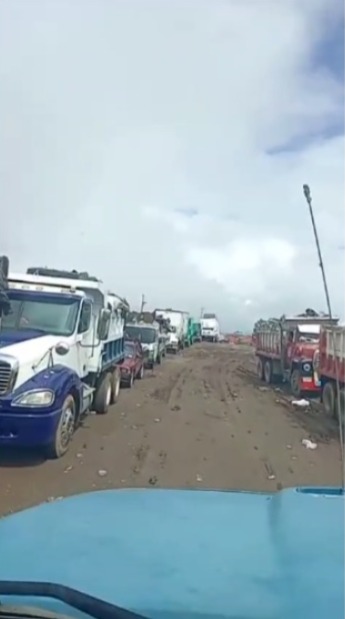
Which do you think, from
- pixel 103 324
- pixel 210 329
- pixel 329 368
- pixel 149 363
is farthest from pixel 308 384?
pixel 210 329

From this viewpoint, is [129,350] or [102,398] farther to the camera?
[129,350]

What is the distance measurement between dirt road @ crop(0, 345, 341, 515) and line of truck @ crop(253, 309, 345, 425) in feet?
3.52

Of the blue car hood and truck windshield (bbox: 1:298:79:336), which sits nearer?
the blue car hood

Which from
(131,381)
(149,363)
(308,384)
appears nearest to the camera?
(308,384)

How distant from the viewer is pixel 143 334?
27266 mm

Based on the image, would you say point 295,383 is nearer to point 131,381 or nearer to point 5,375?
point 131,381

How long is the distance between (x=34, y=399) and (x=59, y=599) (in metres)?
6.66

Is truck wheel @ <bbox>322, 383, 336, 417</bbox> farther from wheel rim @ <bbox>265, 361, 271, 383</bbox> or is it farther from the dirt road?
wheel rim @ <bbox>265, 361, 271, 383</bbox>

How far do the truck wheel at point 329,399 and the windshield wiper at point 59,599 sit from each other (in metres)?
13.0

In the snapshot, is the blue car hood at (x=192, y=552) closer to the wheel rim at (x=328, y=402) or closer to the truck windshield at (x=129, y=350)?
the wheel rim at (x=328, y=402)

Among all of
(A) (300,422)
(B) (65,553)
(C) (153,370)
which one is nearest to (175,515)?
(B) (65,553)

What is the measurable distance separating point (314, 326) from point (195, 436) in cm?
1018

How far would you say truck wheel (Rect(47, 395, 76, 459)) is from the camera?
27.2 ft

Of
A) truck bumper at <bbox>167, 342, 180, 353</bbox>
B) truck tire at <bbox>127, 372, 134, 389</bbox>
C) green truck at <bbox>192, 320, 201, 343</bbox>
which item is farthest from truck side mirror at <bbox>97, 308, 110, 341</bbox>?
green truck at <bbox>192, 320, 201, 343</bbox>
